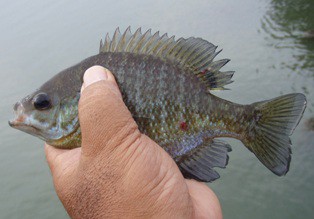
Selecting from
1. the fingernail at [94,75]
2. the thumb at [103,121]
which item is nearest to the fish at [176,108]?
the fingernail at [94,75]

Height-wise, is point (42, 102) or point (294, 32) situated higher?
point (42, 102)

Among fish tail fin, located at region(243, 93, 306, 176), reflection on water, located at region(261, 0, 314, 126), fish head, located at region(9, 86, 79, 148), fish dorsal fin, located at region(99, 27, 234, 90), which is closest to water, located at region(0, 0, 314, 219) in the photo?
reflection on water, located at region(261, 0, 314, 126)

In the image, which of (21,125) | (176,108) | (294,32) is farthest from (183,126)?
(294,32)

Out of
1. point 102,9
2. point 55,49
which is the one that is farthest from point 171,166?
point 102,9

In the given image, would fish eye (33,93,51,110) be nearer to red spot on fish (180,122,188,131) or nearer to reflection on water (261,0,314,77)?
red spot on fish (180,122,188,131)

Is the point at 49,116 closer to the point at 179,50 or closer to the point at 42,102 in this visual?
the point at 42,102
